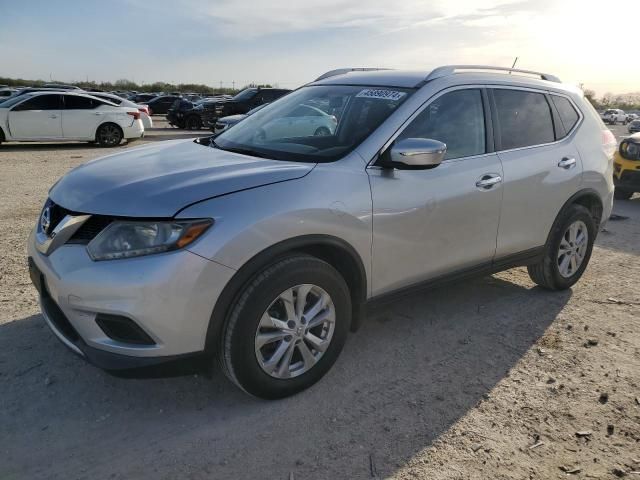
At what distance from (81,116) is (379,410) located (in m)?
14.2

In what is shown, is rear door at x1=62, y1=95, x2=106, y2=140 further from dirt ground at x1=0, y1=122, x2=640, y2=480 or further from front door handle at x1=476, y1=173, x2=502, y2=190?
front door handle at x1=476, y1=173, x2=502, y2=190

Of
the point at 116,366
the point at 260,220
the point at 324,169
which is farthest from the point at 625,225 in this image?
the point at 116,366

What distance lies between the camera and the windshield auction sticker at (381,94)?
11.2ft

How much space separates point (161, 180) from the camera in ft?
9.01

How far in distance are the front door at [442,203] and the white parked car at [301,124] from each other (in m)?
0.67

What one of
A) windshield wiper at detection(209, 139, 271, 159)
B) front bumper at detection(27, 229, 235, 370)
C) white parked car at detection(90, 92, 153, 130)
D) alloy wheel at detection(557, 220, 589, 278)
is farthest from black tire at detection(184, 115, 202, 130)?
front bumper at detection(27, 229, 235, 370)

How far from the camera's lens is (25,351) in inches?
134

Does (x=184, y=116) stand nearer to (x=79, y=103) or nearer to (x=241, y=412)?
(x=79, y=103)

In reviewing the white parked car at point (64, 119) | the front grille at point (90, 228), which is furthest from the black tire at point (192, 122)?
the front grille at point (90, 228)

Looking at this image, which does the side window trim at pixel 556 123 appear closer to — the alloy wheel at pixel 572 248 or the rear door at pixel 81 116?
the alloy wheel at pixel 572 248

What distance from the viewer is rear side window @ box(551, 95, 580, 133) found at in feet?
14.3

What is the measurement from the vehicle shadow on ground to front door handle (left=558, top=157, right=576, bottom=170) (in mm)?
1368

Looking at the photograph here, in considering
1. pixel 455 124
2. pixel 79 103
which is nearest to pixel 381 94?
pixel 455 124

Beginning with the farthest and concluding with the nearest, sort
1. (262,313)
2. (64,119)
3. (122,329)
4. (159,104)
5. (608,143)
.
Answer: (159,104) → (64,119) → (608,143) → (262,313) → (122,329)
